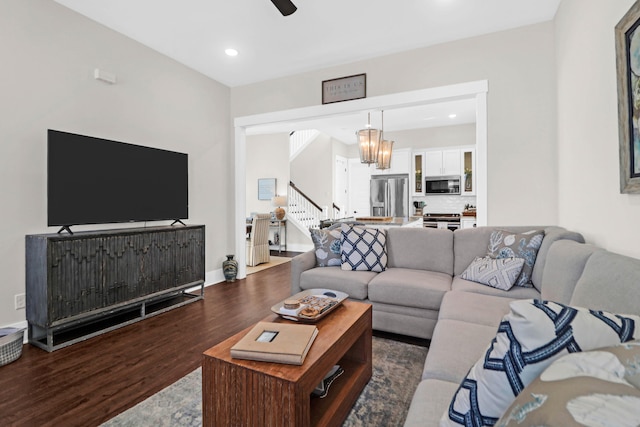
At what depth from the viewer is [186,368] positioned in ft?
7.22

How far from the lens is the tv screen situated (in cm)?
269

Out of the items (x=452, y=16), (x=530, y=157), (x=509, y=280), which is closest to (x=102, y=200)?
(x=509, y=280)

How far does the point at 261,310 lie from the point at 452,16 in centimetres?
354

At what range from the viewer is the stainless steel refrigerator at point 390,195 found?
760 centimetres

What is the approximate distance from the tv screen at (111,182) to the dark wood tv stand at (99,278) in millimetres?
239

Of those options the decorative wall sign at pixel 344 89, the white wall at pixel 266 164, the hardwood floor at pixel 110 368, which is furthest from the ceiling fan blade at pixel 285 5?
the white wall at pixel 266 164

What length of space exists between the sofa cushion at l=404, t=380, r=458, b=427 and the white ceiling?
3.04 metres

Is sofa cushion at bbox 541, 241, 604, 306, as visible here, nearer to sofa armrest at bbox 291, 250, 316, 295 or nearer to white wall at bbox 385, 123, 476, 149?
sofa armrest at bbox 291, 250, 316, 295

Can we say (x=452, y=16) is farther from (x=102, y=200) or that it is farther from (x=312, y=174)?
(x=312, y=174)

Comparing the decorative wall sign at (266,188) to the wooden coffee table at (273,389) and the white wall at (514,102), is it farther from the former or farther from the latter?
the wooden coffee table at (273,389)

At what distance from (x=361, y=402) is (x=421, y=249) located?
173cm

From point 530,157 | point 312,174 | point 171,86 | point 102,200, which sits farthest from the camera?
point 312,174

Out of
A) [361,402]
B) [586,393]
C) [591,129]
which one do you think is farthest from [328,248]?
[586,393]

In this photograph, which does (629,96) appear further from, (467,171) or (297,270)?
(467,171)
